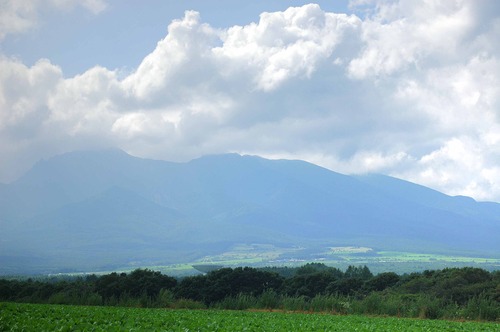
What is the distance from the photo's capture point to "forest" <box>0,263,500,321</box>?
36.4 meters

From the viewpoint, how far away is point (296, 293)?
172ft

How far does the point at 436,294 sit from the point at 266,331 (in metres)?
29.9

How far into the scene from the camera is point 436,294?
153 feet

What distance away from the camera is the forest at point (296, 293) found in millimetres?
36438

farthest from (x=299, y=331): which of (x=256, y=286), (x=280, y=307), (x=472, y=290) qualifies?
(x=256, y=286)

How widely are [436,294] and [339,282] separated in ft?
36.8

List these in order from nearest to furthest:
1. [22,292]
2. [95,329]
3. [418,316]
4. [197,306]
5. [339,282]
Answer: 1. [95,329]
2. [418,316]
3. [197,306]
4. [22,292]
5. [339,282]

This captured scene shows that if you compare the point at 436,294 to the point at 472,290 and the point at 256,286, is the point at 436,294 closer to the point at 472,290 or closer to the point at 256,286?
the point at 472,290

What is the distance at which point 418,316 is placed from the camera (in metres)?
34.9

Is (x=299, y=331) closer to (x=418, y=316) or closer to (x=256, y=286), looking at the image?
(x=418, y=316)

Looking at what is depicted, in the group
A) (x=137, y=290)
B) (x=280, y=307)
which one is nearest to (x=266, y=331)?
(x=280, y=307)

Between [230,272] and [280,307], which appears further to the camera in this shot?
[230,272]

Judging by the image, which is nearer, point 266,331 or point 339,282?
point 266,331

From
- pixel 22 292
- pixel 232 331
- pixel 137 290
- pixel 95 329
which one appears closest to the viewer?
pixel 95 329
